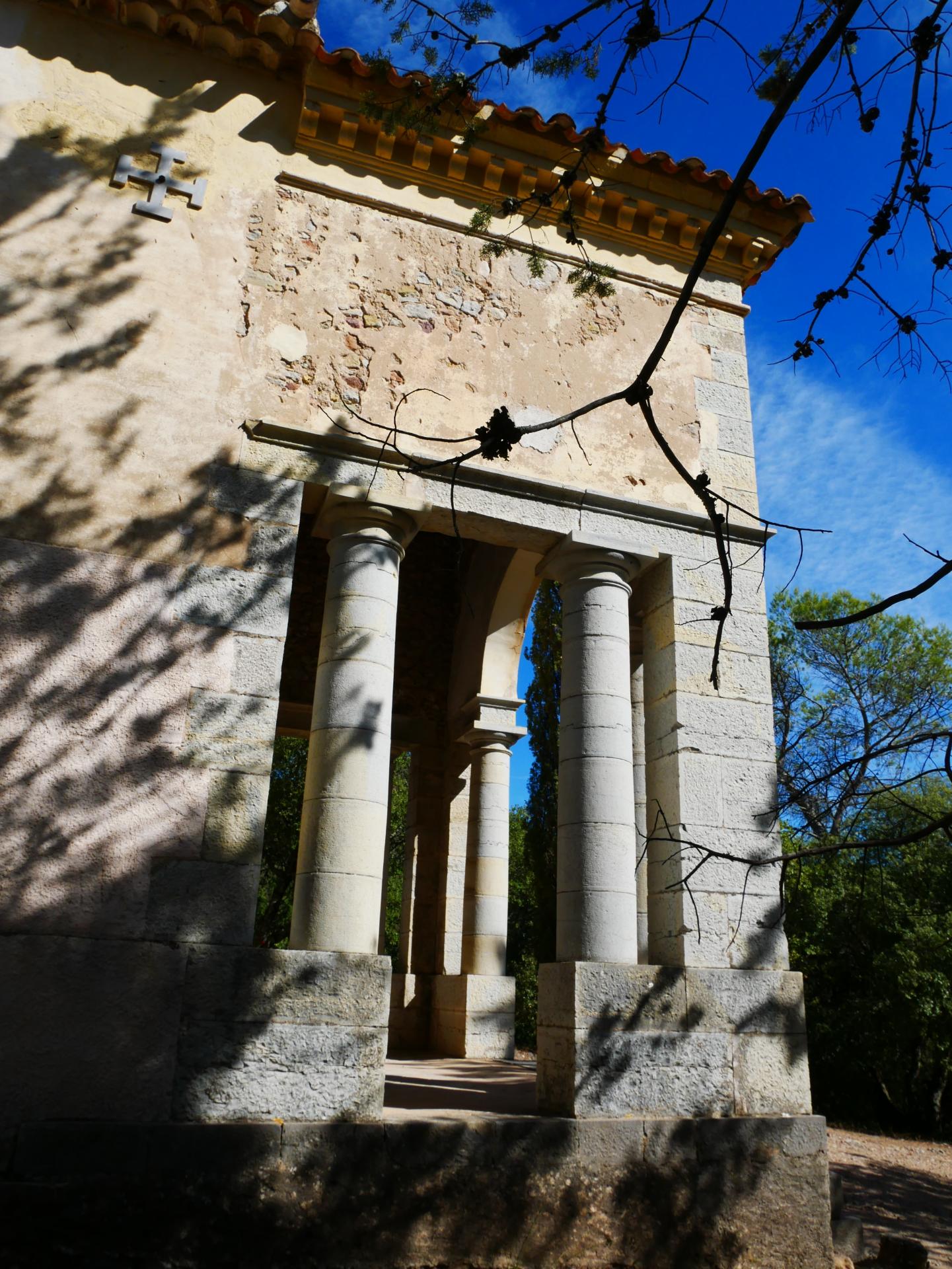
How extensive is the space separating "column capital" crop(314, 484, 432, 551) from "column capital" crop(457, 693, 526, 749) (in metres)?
3.55

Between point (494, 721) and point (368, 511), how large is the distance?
3794mm

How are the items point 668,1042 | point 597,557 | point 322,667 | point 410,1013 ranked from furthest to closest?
point 410,1013 < point 597,557 < point 322,667 < point 668,1042

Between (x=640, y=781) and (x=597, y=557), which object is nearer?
(x=597, y=557)

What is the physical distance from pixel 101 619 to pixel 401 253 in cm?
276

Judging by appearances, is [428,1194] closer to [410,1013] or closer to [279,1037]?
[279,1037]

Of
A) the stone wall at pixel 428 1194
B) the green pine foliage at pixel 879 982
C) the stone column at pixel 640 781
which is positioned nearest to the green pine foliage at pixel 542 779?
the green pine foliage at pixel 879 982

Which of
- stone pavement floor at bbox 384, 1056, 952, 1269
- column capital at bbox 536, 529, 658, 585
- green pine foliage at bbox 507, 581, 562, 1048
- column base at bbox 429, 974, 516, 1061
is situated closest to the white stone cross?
column capital at bbox 536, 529, 658, 585

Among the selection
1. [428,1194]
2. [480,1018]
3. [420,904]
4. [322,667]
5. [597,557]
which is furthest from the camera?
[420,904]

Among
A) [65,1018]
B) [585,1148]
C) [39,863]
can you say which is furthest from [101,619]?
[585,1148]

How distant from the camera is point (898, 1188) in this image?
7039mm

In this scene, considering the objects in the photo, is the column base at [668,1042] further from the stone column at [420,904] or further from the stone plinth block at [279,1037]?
the stone column at [420,904]

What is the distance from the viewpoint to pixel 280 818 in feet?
60.4

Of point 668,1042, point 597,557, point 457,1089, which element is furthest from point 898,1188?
point 597,557

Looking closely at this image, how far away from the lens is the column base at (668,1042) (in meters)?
4.37
